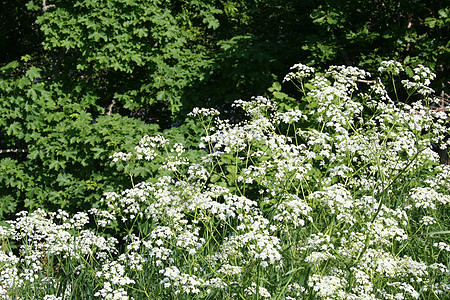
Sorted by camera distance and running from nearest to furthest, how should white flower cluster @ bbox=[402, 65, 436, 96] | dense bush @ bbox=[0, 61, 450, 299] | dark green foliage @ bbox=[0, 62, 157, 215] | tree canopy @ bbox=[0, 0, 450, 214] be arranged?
dense bush @ bbox=[0, 61, 450, 299] → white flower cluster @ bbox=[402, 65, 436, 96] → dark green foliage @ bbox=[0, 62, 157, 215] → tree canopy @ bbox=[0, 0, 450, 214]

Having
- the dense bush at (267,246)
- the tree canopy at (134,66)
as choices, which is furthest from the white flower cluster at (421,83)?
the tree canopy at (134,66)

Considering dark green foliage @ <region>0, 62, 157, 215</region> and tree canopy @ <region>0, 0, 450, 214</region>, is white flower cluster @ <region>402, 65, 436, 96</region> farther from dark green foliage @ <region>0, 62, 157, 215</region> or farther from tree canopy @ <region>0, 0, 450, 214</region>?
dark green foliage @ <region>0, 62, 157, 215</region>

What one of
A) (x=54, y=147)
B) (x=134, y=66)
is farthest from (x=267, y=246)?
(x=134, y=66)

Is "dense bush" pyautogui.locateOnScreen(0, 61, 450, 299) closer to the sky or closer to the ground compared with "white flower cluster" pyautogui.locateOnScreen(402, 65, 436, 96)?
closer to the ground

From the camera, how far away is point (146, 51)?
6.24 m

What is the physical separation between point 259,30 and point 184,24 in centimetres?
115

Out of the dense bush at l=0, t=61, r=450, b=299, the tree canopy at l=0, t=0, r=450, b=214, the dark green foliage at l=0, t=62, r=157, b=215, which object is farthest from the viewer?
the tree canopy at l=0, t=0, r=450, b=214

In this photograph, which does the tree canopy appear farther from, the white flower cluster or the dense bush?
the white flower cluster

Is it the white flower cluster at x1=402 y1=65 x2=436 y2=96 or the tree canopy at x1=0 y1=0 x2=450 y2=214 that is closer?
the white flower cluster at x1=402 y1=65 x2=436 y2=96

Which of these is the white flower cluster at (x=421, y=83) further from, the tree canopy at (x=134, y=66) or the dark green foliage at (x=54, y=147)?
the dark green foliage at (x=54, y=147)

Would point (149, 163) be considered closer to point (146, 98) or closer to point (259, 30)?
point (146, 98)

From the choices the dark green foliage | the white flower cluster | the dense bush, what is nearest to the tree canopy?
the dark green foliage

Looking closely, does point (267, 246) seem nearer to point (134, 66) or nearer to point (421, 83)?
point (421, 83)

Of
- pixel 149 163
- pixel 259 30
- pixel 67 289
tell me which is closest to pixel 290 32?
pixel 259 30
